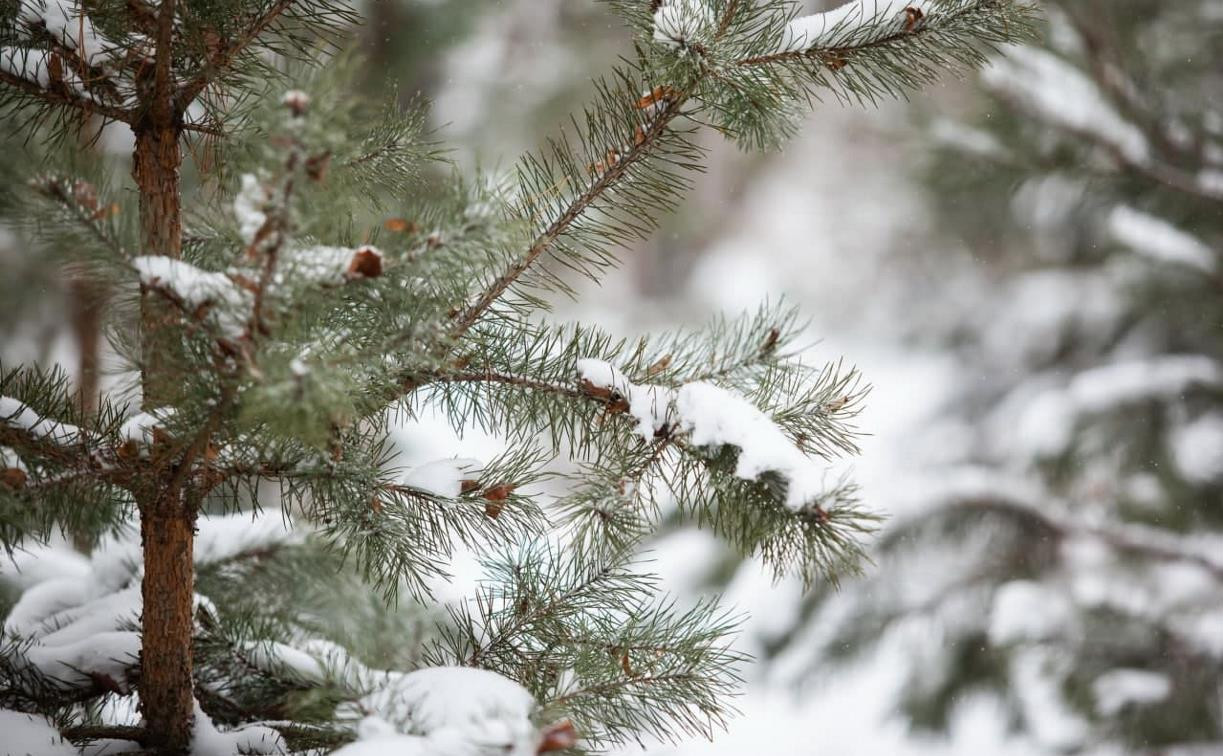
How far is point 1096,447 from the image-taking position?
10.5 feet

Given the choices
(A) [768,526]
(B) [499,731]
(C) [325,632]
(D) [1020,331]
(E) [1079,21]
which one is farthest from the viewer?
(D) [1020,331]

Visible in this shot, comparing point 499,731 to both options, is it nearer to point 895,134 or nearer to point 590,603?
point 590,603

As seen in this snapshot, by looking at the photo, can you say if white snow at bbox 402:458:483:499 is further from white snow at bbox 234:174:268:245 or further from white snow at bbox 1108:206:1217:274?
white snow at bbox 1108:206:1217:274

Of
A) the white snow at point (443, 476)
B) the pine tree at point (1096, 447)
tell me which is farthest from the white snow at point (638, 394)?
the pine tree at point (1096, 447)

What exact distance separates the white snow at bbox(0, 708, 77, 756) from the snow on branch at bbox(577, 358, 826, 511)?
1.65 ft

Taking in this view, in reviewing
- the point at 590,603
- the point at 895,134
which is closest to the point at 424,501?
the point at 590,603

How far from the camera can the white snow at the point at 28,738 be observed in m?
0.72

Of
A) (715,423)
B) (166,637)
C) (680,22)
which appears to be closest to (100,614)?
(166,637)

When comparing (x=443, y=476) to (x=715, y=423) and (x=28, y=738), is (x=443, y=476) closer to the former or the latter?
(x=715, y=423)

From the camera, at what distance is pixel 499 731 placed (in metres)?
0.55

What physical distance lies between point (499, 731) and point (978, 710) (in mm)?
3317

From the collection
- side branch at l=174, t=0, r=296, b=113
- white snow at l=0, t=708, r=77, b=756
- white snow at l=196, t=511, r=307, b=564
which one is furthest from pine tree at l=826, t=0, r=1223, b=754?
white snow at l=0, t=708, r=77, b=756

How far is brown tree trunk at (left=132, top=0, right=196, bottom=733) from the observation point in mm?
807

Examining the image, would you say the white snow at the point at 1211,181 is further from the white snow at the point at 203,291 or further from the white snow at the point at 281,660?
the white snow at the point at 203,291
